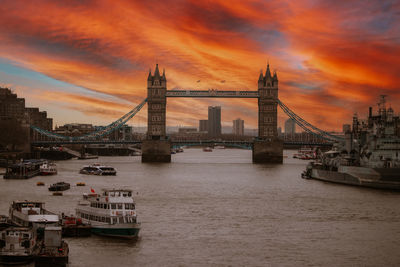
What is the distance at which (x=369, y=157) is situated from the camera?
200ft

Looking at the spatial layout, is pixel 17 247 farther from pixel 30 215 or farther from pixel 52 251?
pixel 30 215

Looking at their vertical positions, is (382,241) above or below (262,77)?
below

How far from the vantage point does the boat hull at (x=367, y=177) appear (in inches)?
2204

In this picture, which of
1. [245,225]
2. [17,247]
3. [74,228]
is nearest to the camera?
[17,247]

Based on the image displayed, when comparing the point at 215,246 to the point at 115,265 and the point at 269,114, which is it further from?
the point at 269,114

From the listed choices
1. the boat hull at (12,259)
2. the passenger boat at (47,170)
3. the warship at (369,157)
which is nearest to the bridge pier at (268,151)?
the warship at (369,157)

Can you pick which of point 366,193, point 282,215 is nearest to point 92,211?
point 282,215

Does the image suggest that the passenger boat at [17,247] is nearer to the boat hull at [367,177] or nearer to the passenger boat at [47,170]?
the boat hull at [367,177]

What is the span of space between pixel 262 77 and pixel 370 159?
194ft

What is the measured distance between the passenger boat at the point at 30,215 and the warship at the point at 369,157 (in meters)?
35.7

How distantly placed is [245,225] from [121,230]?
8637 mm

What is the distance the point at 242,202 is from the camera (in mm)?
47031

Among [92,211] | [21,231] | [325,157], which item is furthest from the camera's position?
[325,157]

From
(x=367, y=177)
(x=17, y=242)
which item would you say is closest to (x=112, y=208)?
(x=17, y=242)
